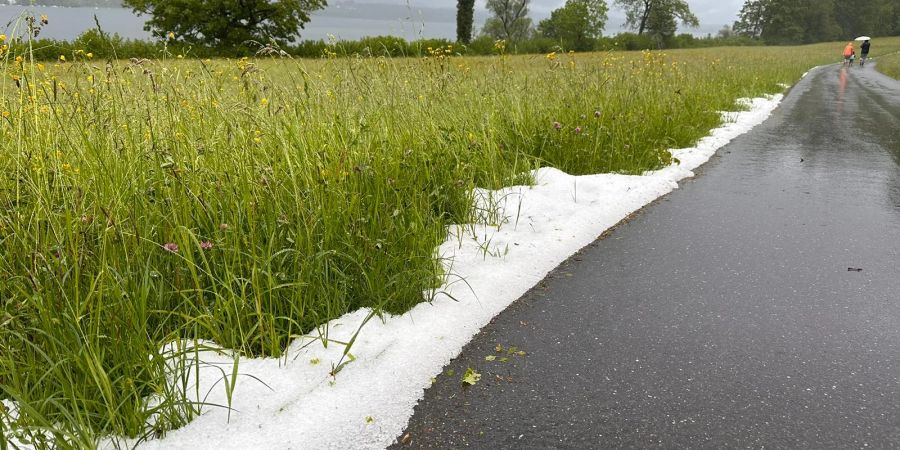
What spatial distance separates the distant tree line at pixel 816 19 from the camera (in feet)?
322

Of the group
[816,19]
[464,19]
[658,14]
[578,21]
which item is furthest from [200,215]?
[816,19]

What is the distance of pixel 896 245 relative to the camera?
4.38m

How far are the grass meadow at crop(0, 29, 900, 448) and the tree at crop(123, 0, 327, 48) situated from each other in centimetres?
2755

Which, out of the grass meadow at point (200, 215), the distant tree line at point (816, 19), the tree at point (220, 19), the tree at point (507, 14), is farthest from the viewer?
the distant tree line at point (816, 19)

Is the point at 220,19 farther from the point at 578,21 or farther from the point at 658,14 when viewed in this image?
the point at 658,14

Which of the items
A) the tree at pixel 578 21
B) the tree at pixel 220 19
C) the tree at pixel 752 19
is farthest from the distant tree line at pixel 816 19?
the tree at pixel 220 19

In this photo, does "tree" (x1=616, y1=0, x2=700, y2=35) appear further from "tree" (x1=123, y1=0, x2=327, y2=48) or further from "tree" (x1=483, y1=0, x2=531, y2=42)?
"tree" (x1=123, y1=0, x2=327, y2=48)

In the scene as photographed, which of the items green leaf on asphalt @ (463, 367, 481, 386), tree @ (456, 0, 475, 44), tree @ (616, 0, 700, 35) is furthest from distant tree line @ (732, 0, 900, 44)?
green leaf on asphalt @ (463, 367, 481, 386)

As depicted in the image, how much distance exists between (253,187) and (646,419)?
2433 mm

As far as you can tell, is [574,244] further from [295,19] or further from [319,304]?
[295,19]

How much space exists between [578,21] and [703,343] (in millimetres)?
64167

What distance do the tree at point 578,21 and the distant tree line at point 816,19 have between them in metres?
47.5

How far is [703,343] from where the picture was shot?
9.67ft

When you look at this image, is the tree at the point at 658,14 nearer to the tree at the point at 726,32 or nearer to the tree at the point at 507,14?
the tree at the point at 507,14
